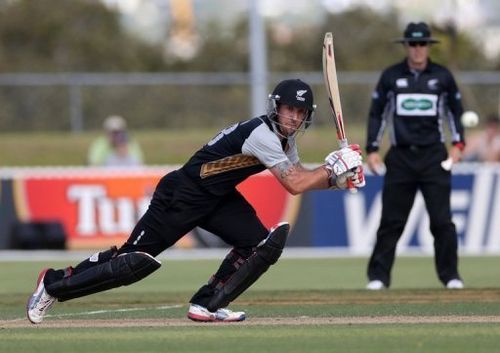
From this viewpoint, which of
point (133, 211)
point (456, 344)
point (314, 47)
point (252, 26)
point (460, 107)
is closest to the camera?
point (456, 344)

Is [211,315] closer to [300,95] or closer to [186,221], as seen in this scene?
[186,221]

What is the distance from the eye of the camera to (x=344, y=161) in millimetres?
9242

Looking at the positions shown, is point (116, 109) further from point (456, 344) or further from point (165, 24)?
point (456, 344)

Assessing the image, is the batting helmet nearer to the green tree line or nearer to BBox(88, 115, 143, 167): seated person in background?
BBox(88, 115, 143, 167): seated person in background

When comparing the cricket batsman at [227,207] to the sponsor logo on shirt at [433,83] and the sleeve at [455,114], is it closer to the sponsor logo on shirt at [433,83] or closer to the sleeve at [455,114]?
the sponsor logo on shirt at [433,83]

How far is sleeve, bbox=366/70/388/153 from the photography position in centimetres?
1277

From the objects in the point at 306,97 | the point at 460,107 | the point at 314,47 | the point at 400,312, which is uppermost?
the point at 306,97

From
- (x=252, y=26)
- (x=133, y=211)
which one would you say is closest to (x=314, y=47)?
(x=252, y=26)

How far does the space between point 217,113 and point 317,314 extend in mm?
16715

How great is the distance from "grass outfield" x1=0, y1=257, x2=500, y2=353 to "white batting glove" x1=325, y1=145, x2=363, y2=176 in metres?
0.99

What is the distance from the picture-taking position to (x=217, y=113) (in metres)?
26.7

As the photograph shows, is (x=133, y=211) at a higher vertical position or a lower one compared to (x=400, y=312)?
lower

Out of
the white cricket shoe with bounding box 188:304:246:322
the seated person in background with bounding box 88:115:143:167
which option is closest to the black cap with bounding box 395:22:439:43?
the white cricket shoe with bounding box 188:304:246:322

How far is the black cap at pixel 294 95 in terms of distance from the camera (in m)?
9.32
